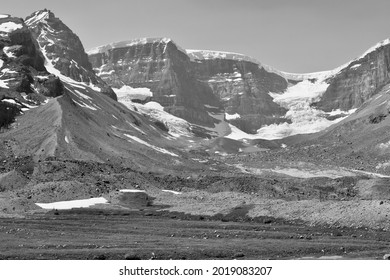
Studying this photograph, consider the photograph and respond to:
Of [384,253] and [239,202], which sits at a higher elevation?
[384,253]

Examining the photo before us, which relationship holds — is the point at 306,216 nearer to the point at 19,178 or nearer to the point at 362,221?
the point at 362,221

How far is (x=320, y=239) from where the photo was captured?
90500 mm

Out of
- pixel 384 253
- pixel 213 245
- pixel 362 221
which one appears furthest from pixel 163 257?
pixel 362 221

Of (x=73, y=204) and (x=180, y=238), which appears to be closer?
(x=180, y=238)

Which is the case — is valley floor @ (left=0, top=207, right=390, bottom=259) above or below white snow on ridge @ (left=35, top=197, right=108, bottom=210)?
above

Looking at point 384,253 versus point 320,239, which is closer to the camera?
point 384,253

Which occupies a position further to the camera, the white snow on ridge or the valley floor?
the white snow on ridge

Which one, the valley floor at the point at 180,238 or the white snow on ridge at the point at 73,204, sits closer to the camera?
the valley floor at the point at 180,238

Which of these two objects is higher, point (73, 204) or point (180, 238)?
point (180, 238)

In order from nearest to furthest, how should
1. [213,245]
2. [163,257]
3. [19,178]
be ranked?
1. [163,257]
2. [213,245]
3. [19,178]

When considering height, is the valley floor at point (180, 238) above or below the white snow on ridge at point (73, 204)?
above

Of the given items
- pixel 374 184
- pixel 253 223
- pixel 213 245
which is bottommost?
pixel 374 184

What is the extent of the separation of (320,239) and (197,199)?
7524 centimetres
